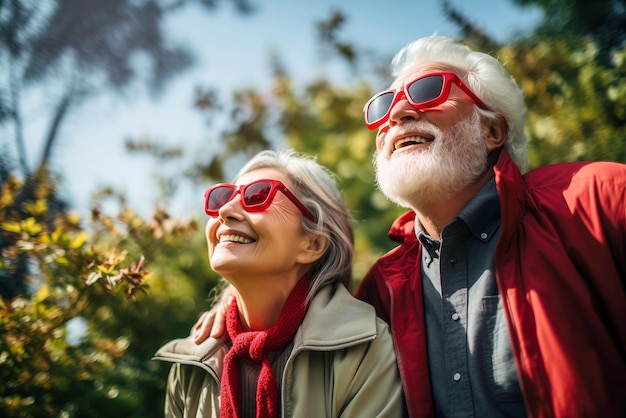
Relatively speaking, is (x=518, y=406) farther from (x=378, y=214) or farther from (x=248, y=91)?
(x=378, y=214)

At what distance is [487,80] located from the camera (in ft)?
9.29

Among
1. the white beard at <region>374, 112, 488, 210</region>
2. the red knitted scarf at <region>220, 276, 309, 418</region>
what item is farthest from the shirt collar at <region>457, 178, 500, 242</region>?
the red knitted scarf at <region>220, 276, 309, 418</region>

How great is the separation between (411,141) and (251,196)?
0.85 m

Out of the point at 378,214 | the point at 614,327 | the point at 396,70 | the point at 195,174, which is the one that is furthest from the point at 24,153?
the point at 378,214

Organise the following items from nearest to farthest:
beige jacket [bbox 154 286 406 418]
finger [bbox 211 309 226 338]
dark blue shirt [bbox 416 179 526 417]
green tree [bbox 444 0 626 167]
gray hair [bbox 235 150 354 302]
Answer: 1. dark blue shirt [bbox 416 179 526 417]
2. beige jacket [bbox 154 286 406 418]
3. finger [bbox 211 309 226 338]
4. gray hair [bbox 235 150 354 302]
5. green tree [bbox 444 0 626 167]

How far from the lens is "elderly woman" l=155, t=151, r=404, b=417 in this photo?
93.5 inches

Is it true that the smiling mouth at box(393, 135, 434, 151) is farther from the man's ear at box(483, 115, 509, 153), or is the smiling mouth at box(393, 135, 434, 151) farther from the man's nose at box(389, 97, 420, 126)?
the man's ear at box(483, 115, 509, 153)

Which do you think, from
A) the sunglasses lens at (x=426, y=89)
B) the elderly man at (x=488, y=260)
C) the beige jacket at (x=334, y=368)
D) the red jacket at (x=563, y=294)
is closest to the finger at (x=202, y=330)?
the elderly man at (x=488, y=260)

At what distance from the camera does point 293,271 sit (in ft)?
9.27

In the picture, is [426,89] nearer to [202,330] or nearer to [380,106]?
[380,106]

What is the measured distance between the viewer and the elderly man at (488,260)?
2.05m

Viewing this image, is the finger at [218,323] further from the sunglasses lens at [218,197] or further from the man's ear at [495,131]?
the man's ear at [495,131]

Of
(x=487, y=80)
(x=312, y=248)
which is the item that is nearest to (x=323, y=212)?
(x=312, y=248)

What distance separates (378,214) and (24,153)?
5169 millimetres
